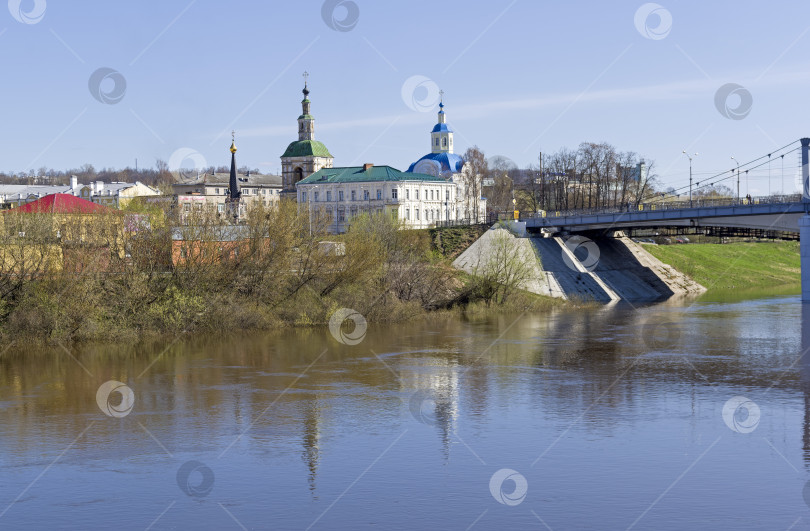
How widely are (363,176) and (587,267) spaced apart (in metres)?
37.2

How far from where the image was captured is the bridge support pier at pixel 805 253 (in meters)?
61.1

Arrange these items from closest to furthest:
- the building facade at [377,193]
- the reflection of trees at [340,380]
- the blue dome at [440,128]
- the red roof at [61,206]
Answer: the reflection of trees at [340,380] → the red roof at [61,206] → the building facade at [377,193] → the blue dome at [440,128]

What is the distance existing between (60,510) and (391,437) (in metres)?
8.46

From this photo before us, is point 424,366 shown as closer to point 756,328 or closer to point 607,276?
point 756,328

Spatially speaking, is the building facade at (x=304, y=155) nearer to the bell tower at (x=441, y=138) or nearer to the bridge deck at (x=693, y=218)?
the bell tower at (x=441, y=138)

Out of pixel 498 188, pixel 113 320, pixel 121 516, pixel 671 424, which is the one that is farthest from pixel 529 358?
pixel 498 188

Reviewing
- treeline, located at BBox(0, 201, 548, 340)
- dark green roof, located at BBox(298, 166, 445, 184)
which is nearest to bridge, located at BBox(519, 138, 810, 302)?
treeline, located at BBox(0, 201, 548, 340)

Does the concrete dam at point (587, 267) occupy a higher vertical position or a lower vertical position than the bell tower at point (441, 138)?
lower

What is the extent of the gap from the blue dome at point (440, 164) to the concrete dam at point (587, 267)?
4107 cm

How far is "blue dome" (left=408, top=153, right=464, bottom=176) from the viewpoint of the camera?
122375mm

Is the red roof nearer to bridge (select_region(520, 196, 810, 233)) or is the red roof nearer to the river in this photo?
the river

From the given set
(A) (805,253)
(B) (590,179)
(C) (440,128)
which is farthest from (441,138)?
(A) (805,253)

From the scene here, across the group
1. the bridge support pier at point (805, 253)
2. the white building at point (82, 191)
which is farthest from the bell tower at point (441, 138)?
the bridge support pier at point (805, 253)

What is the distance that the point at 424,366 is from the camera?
35.7m
